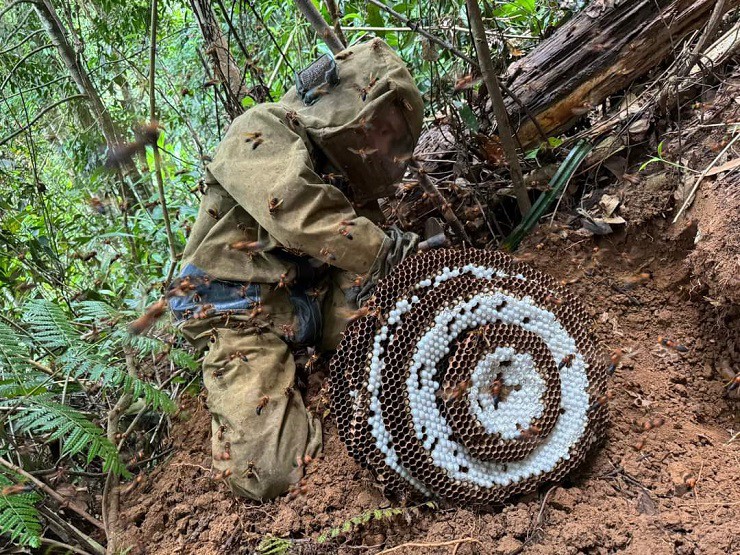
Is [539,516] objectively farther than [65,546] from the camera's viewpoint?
No

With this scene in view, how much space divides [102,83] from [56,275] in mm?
2085

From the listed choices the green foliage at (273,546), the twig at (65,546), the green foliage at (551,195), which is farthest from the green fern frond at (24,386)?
the green foliage at (551,195)

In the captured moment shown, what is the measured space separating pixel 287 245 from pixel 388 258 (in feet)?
1.60

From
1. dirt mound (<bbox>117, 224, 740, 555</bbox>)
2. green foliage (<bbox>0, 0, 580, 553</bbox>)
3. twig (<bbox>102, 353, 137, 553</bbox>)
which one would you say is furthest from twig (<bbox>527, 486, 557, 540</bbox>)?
twig (<bbox>102, 353, 137, 553</bbox>)

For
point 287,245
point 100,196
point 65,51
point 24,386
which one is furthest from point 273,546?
point 100,196

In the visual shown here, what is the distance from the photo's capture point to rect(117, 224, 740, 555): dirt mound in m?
2.15

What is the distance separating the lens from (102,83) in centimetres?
529

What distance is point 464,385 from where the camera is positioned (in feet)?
7.50

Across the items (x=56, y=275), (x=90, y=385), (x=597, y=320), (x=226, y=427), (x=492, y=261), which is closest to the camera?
(x=492, y=261)

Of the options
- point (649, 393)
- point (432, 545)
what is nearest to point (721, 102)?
point (649, 393)

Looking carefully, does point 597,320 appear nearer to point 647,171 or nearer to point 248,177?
point 647,171

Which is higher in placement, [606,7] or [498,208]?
[606,7]

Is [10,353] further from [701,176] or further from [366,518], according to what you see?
[701,176]

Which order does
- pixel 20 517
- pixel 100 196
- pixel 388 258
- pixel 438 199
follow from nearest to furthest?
pixel 20 517, pixel 388 258, pixel 438 199, pixel 100 196
